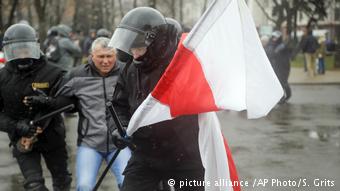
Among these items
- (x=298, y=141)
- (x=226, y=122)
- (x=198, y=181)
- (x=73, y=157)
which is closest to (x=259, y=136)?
(x=298, y=141)

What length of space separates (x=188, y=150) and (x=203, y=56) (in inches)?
22.7

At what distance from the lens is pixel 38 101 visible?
497 cm

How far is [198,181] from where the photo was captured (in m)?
3.98

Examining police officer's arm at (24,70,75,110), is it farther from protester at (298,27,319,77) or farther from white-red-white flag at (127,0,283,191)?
protester at (298,27,319,77)

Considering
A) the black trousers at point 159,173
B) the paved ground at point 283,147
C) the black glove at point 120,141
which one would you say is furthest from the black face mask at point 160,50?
the paved ground at point 283,147

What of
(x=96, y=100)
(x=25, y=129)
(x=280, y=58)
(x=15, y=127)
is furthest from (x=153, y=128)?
(x=280, y=58)

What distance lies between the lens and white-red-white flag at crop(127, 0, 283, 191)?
3.74 meters

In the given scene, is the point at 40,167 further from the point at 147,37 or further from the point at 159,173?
the point at 147,37

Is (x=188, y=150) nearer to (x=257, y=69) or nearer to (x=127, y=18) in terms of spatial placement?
(x=257, y=69)

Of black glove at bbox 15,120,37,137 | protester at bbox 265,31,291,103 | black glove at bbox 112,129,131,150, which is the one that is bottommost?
protester at bbox 265,31,291,103

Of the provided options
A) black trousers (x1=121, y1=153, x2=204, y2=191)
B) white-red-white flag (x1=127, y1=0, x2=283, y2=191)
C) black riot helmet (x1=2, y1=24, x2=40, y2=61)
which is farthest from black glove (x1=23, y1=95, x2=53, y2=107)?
white-red-white flag (x1=127, y1=0, x2=283, y2=191)

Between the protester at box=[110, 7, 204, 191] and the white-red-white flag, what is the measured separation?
13cm

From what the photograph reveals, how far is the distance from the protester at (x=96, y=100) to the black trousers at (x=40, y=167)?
26 centimetres

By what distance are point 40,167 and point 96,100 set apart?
681 mm
